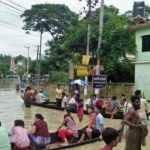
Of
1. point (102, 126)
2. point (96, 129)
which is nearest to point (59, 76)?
point (102, 126)

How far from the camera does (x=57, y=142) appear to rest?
13141 millimetres

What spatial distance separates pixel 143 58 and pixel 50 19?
33657mm

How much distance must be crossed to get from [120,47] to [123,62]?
2.58 metres

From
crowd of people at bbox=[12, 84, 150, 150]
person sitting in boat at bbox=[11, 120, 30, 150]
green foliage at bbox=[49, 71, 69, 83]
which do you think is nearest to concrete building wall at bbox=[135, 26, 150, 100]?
crowd of people at bbox=[12, 84, 150, 150]

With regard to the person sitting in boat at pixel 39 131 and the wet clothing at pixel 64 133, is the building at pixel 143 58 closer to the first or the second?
the wet clothing at pixel 64 133

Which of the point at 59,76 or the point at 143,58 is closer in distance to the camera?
the point at 143,58

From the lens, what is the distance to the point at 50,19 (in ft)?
220

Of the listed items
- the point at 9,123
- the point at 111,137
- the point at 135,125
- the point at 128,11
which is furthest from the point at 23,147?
the point at 128,11

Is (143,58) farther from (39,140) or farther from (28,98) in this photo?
(39,140)

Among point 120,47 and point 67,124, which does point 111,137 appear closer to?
point 67,124

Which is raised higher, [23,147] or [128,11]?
[128,11]

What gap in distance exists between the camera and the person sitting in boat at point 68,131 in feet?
43.0

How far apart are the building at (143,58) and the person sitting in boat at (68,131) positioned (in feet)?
72.0

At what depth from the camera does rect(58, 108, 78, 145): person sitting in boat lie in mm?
13117
